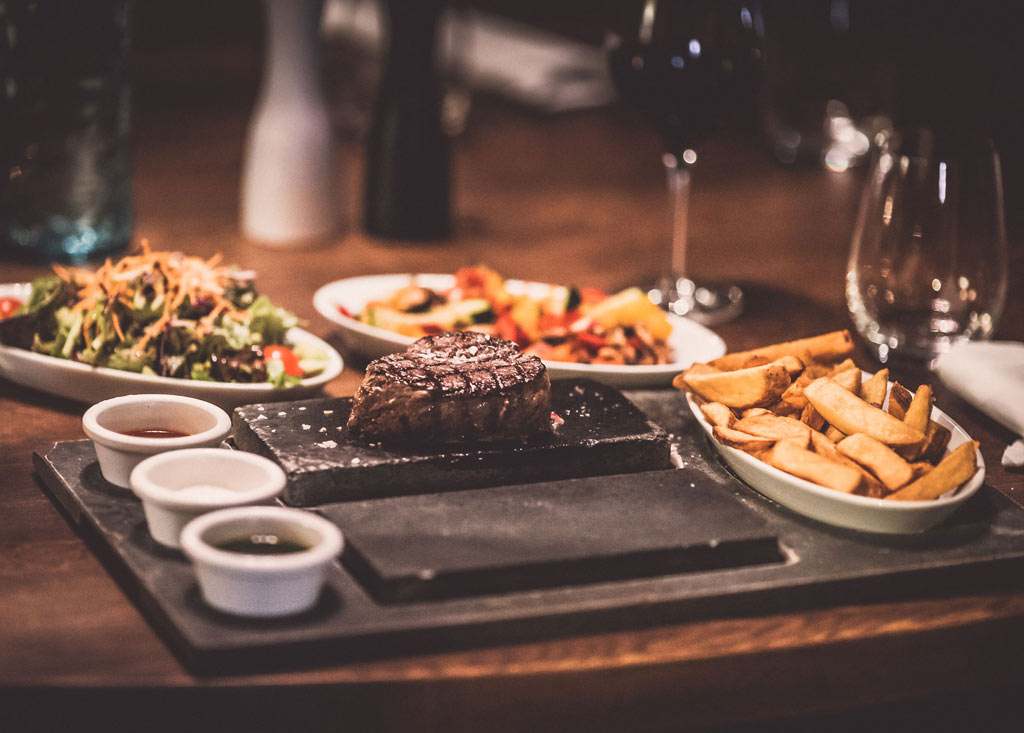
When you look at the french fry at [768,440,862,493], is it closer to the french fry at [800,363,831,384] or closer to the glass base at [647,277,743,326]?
the french fry at [800,363,831,384]

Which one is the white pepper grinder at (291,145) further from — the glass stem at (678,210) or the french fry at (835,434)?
the french fry at (835,434)

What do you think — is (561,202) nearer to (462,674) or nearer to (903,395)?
(903,395)

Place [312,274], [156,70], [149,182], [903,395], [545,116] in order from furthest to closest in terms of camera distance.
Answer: [156,70], [545,116], [149,182], [312,274], [903,395]

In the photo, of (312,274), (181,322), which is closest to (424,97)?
(312,274)

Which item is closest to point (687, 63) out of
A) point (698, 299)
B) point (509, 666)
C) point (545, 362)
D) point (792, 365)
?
point (698, 299)

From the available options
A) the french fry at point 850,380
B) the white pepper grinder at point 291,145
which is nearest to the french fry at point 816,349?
the french fry at point 850,380
